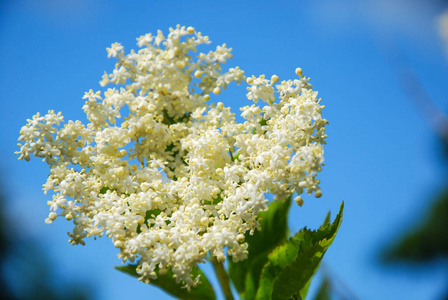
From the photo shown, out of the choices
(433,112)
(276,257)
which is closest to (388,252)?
(433,112)

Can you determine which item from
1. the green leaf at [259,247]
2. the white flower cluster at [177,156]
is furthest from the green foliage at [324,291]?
the white flower cluster at [177,156]

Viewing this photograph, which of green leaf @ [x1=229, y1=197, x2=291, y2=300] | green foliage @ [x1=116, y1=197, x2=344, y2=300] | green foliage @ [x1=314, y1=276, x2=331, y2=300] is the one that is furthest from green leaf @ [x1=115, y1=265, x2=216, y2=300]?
green foliage @ [x1=314, y1=276, x2=331, y2=300]

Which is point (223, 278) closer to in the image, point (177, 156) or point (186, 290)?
point (186, 290)

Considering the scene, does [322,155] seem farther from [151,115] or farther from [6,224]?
[6,224]

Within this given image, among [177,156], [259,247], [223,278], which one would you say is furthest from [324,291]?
[177,156]

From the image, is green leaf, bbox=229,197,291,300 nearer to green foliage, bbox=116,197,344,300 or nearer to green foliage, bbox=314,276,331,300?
green foliage, bbox=116,197,344,300
